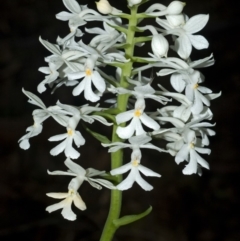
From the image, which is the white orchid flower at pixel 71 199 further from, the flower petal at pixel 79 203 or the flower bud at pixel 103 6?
the flower bud at pixel 103 6

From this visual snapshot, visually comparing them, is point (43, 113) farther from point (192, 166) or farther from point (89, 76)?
point (192, 166)

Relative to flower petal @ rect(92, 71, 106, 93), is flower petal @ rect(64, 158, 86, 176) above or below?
below

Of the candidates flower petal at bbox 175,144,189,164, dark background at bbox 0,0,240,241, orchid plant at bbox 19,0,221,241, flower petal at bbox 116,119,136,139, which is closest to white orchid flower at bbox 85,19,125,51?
orchid plant at bbox 19,0,221,241

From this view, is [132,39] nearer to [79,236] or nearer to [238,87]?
[79,236]

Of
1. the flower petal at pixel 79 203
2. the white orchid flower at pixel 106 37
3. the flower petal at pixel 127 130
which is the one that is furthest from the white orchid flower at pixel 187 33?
the flower petal at pixel 79 203

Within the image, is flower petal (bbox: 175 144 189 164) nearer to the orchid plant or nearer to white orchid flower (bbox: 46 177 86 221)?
the orchid plant

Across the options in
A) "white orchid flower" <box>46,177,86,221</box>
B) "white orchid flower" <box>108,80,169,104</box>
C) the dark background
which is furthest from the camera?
the dark background

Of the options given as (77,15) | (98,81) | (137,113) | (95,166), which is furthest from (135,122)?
(95,166)
